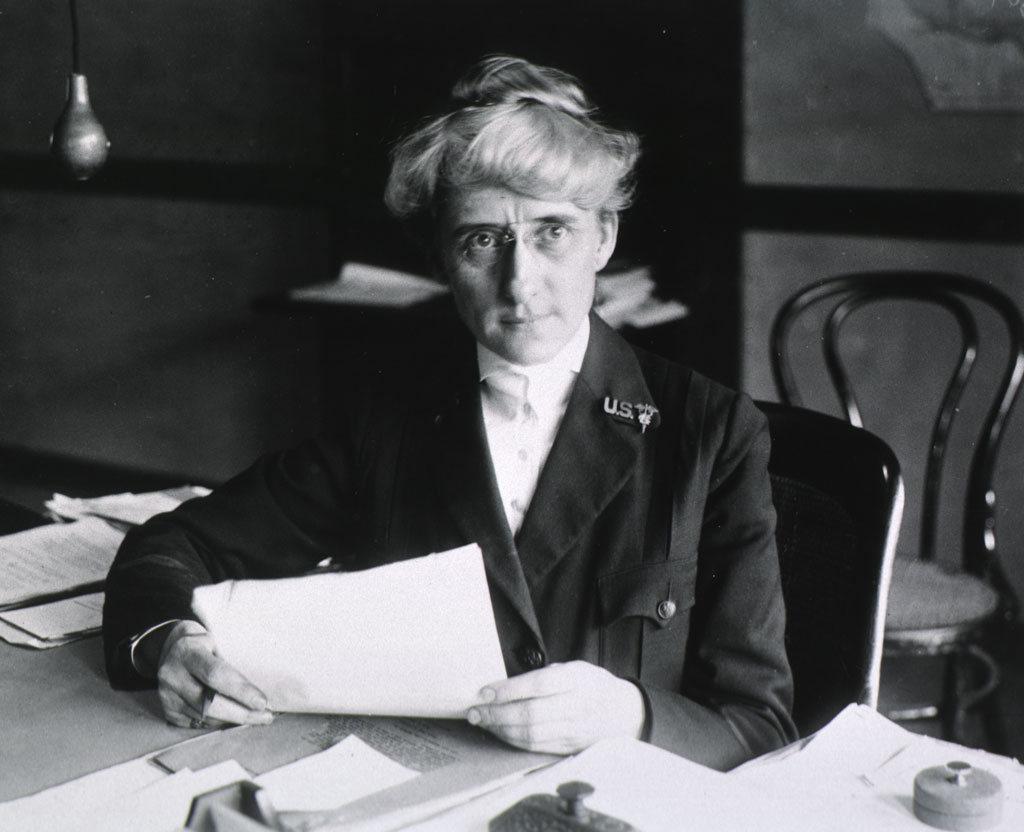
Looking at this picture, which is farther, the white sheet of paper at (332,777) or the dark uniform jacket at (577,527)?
the dark uniform jacket at (577,527)

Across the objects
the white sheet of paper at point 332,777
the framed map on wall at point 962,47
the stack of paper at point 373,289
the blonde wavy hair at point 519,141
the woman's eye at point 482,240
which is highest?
the framed map on wall at point 962,47

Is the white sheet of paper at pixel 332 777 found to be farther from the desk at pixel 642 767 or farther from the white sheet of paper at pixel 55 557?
the white sheet of paper at pixel 55 557

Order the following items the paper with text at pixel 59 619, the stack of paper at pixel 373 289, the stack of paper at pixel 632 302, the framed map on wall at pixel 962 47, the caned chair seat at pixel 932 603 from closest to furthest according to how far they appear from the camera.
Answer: the paper with text at pixel 59 619 → the caned chair seat at pixel 932 603 → the framed map on wall at pixel 962 47 → the stack of paper at pixel 632 302 → the stack of paper at pixel 373 289

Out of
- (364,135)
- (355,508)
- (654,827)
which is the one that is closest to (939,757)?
(654,827)

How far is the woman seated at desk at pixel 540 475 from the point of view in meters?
1.33

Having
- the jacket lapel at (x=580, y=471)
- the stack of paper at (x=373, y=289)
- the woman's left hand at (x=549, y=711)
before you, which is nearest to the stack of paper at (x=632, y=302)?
the stack of paper at (x=373, y=289)

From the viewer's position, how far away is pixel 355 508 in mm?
1554

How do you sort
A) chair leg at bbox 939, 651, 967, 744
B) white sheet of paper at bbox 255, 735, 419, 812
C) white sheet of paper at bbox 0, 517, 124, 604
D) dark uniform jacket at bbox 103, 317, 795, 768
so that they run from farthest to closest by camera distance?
1. chair leg at bbox 939, 651, 967, 744
2. white sheet of paper at bbox 0, 517, 124, 604
3. dark uniform jacket at bbox 103, 317, 795, 768
4. white sheet of paper at bbox 255, 735, 419, 812

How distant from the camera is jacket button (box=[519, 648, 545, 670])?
1.33m

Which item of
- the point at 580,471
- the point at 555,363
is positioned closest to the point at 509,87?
the point at 555,363

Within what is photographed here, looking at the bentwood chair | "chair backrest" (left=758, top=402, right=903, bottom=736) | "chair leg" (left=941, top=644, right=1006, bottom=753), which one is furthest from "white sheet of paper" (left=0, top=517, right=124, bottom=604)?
"chair leg" (left=941, top=644, right=1006, bottom=753)

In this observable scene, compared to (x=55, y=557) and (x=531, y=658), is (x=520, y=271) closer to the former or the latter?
(x=531, y=658)

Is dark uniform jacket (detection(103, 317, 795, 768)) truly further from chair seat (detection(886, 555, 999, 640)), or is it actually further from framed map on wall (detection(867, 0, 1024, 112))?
framed map on wall (detection(867, 0, 1024, 112))

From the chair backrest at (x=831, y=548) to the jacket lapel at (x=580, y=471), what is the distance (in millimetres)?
195
